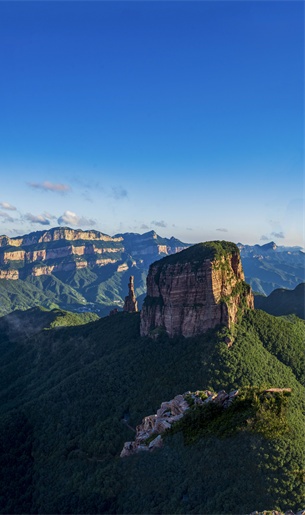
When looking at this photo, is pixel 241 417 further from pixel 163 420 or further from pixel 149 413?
pixel 149 413

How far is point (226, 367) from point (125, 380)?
3091 centimetres

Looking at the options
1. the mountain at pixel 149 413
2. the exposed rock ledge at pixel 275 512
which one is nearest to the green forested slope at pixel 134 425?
the mountain at pixel 149 413

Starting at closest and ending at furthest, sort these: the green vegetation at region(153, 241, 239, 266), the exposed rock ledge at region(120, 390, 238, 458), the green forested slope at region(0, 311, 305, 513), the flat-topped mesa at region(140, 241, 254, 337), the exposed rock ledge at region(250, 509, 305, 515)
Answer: the exposed rock ledge at region(250, 509, 305, 515)
the green forested slope at region(0, 311, 305, 513)
the exposed rock ledge at region(120, 390, 238, 458)
the flat-topped mesa at region(140, 241, 254, 337)
the green vegetation at region(153, 241, 239, 266)

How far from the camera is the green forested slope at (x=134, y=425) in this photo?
66.8 m

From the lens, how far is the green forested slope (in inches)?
2630

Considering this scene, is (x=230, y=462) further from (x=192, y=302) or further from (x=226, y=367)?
(x=192, y=302)

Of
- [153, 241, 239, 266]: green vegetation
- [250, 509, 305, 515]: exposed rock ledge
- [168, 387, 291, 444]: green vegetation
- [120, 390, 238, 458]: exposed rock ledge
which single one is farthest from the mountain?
[250, 509, 305, 515]: exposed rock ledge

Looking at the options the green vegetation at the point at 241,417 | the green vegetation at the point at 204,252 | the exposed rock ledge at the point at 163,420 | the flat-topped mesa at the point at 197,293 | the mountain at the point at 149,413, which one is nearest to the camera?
the mountain at the point at 149,413

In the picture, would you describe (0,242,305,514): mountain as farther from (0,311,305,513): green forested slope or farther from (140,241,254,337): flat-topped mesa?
(140,241,254,337): flat-topped mesa

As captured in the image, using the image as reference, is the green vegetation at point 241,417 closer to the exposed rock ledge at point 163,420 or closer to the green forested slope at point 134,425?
the green forested slope at point 134,425

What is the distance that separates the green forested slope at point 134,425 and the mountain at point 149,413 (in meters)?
0.28

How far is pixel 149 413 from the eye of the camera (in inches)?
4003

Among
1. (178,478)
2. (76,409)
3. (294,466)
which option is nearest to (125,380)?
(76,409)

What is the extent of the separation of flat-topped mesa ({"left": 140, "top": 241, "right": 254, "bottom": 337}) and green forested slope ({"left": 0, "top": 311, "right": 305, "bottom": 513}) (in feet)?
16.4
